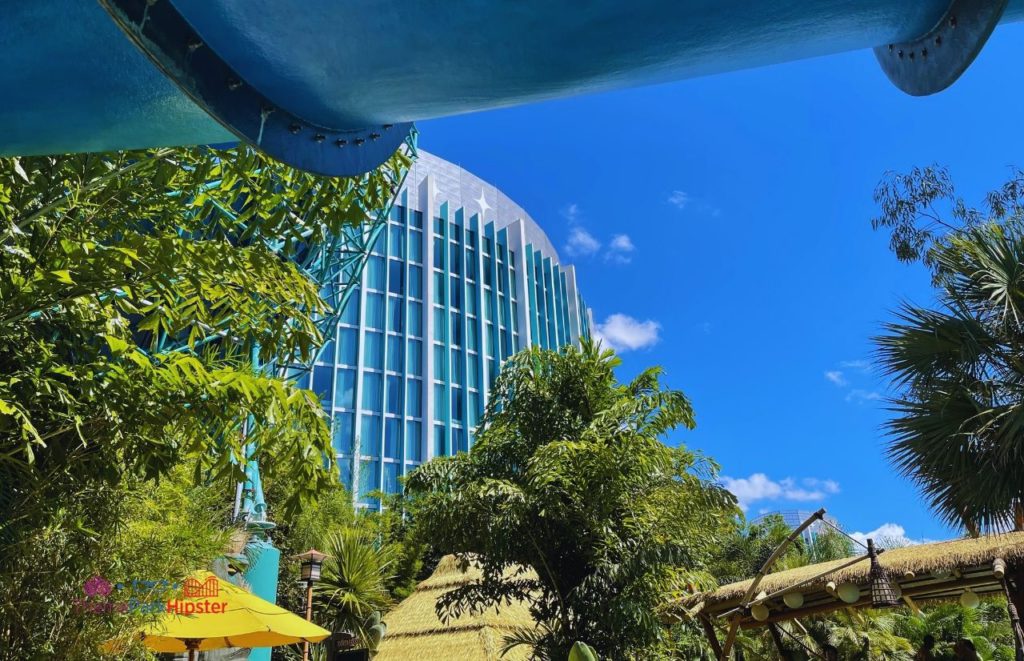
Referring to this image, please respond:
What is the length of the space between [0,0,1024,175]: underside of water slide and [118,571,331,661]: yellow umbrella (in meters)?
5.29

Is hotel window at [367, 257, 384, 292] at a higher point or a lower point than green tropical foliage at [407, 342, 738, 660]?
higher

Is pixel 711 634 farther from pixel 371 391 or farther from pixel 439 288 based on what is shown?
pixel 439 288

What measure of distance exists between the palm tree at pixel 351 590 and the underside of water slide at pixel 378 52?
1464cm

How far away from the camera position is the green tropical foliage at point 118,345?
394 cm

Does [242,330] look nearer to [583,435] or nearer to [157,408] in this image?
[157,408]

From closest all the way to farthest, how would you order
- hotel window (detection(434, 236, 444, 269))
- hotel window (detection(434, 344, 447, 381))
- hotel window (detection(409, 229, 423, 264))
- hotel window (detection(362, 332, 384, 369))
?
hotel window (detection(362, 332, 384, 369))
hotel window (detection(434, 344, 447, 381))
hotel window (detection(409, 229, 423, 264))
hotel window (detection(434, 236, 444, 269))

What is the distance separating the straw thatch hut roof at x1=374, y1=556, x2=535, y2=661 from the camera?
1229 centimetres

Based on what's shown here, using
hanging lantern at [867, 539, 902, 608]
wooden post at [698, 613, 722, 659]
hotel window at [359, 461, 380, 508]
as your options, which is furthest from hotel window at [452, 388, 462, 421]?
hanging lantern at [867, 539, 902, 608]

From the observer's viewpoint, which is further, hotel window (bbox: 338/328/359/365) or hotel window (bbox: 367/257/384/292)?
hotel window (bbox: 367/257/384/292)

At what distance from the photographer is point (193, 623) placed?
7434 mm

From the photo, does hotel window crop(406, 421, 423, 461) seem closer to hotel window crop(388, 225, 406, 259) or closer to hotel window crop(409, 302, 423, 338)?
hotel window crop(409, 302, 423, 338)

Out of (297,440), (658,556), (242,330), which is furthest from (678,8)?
(658,556)

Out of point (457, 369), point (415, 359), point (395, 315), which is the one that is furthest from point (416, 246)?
point (457, 369)

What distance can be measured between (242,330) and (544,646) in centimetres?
755
